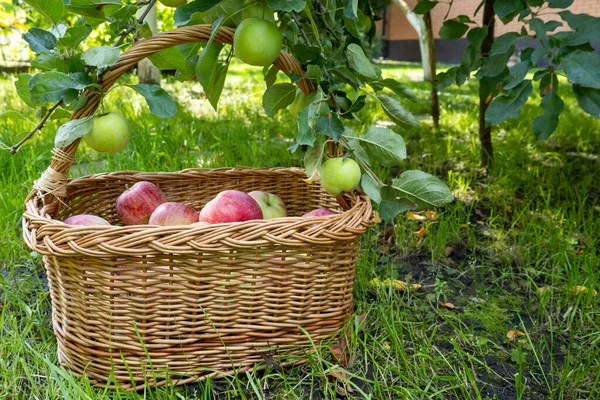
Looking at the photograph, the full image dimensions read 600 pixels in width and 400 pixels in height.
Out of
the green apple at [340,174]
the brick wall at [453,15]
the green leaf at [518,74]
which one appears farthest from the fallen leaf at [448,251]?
the brick wall at [453,15]

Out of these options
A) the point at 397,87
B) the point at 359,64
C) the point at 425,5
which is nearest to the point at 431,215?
the point at 425,5

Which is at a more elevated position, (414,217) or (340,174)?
(340,174)

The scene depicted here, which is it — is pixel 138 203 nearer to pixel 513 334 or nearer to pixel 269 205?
pixel 269 205

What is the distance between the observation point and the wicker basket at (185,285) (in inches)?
44.4

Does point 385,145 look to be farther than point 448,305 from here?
No

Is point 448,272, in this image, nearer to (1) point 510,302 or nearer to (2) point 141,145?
(1) point 510,302

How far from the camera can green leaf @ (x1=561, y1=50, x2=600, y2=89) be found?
1442mm

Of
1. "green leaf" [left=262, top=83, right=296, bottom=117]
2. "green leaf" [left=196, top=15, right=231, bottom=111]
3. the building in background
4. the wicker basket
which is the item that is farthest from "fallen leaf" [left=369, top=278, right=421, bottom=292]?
the building in background

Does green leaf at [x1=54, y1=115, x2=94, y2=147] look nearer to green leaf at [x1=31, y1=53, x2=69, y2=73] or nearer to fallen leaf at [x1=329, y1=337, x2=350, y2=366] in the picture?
green leaf at [x1=31, y1=53, x2=69, y2=73]

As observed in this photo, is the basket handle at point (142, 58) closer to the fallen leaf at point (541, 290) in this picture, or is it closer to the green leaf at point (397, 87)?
the green leaf at point (397, 87)

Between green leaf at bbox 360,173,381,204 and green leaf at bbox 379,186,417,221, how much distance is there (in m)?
0.04

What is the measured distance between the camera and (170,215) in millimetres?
1425

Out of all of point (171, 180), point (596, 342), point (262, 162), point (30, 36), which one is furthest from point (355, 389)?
point (262, 162)

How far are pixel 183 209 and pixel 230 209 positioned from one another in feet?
0.46
